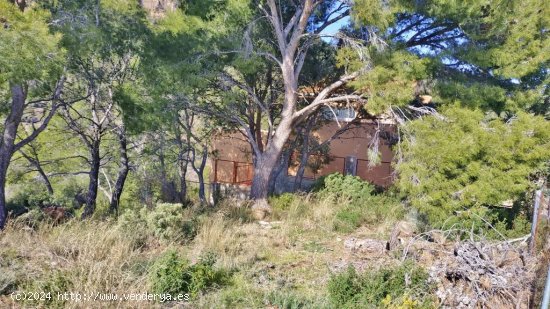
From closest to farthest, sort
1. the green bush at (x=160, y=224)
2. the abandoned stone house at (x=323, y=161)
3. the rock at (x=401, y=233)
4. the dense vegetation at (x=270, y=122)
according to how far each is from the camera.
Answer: the dense vegetation at (x=270, y=122) → the rock at (x=401, y=233) → the green bush at (x=160, y=224) → the abandoned stone house at (x=323, y=161)

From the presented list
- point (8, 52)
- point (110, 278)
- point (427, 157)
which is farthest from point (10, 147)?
point (427, 157)

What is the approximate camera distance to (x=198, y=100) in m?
11.4

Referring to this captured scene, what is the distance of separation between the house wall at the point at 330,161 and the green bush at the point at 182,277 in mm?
10347

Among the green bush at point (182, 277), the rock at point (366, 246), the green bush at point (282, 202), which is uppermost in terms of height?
the green bush at point (282, 202)

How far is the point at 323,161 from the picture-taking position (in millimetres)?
16359

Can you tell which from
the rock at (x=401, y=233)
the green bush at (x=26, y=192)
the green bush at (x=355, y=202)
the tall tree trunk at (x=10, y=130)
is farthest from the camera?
the green bush at (x=26, y=192)

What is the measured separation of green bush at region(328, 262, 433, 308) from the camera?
4500mm

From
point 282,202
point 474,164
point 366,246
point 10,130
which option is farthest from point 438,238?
point 10,130

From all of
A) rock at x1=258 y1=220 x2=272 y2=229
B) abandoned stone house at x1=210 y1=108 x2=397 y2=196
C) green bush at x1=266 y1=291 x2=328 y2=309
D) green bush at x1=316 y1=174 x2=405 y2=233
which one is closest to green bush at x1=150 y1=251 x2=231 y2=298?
green bush at x1=266 y1=291 x2=328 y2=309

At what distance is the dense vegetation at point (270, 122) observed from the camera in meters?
4.88

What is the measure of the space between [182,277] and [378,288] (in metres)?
2.23

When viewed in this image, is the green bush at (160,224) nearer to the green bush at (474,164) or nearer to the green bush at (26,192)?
the green bush at (474,164)

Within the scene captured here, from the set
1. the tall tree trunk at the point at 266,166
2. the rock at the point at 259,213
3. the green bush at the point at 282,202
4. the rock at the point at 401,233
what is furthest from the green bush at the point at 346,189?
the rock at the point at 401,233

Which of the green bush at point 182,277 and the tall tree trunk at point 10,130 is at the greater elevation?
the tall tree trunk at point 10,130
